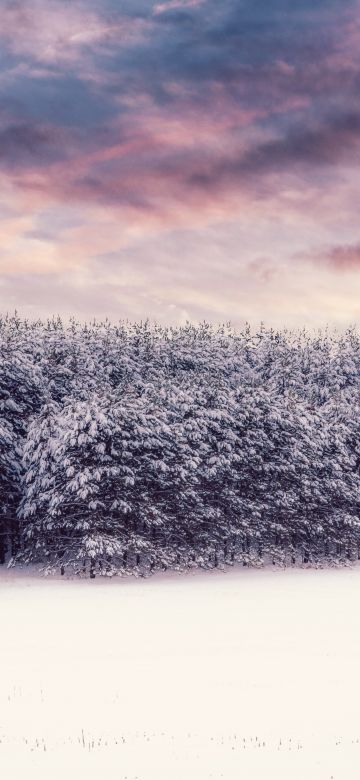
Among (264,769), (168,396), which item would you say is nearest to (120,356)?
(168,396)

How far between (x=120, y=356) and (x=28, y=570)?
58.9 ft

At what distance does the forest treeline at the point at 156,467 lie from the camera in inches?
1435

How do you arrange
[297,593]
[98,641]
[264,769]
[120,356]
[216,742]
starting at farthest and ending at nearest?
[120,356] → [297,593] → [98,641] → [216,742] → [264,769]

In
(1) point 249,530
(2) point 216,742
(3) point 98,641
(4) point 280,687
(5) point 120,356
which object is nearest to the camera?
(2) point 216,742

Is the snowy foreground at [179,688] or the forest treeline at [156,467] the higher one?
the forest treeline at [156,467]

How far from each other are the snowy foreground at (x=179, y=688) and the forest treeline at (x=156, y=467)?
8.24m

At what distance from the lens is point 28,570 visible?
38875mm

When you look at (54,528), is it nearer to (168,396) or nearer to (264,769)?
(168,396)

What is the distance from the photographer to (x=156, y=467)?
37.6m

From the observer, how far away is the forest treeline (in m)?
36.4

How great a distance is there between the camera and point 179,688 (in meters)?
15.4

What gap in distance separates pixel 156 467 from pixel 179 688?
22347 millimetres

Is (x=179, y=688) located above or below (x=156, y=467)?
below

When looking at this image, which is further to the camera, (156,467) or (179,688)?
(156,467)
